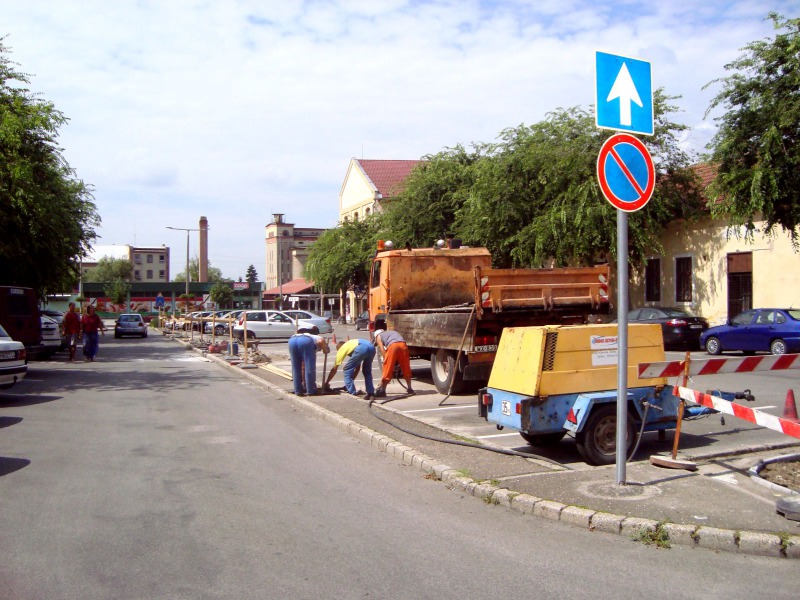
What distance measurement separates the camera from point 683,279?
28406mm

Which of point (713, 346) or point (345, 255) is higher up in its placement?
point (345, 255)

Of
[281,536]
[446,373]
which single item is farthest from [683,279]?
[281,536]

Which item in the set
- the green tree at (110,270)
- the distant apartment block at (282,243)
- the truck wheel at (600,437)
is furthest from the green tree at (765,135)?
the distant apartment block at (282,243)

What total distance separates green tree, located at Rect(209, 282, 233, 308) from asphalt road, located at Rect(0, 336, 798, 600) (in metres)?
72.9

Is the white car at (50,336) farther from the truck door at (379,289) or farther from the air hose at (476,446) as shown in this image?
the air hose at (476,446)

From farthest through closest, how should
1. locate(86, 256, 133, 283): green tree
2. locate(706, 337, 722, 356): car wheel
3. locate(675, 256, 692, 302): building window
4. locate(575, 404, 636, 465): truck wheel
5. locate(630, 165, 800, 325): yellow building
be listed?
1. locate(86, 256, 133, 283): green tree
2. locate(675, 256, 692, 302): building window
3. locate(630, 165, 800, 325): yellow building
4. locate(706, 337, 722, 356): car wheel
5. locate(575, 404, 636, 465): truck wheel

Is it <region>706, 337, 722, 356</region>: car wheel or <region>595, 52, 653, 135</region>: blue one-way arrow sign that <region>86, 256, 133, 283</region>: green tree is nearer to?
<region>706, 337, 722, 356</region>: car wheel

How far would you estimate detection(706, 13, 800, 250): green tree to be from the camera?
16656 millimetres

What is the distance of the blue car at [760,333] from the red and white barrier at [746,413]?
1346 cm

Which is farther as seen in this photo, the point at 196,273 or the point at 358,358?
the point at 196,273

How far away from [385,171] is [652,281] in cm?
3849

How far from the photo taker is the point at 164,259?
133500mm

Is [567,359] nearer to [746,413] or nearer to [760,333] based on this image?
[746,413]

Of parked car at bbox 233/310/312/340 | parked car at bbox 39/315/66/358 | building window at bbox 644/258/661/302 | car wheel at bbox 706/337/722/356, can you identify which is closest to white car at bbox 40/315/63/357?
parked car at bbox 39/315/66/358
